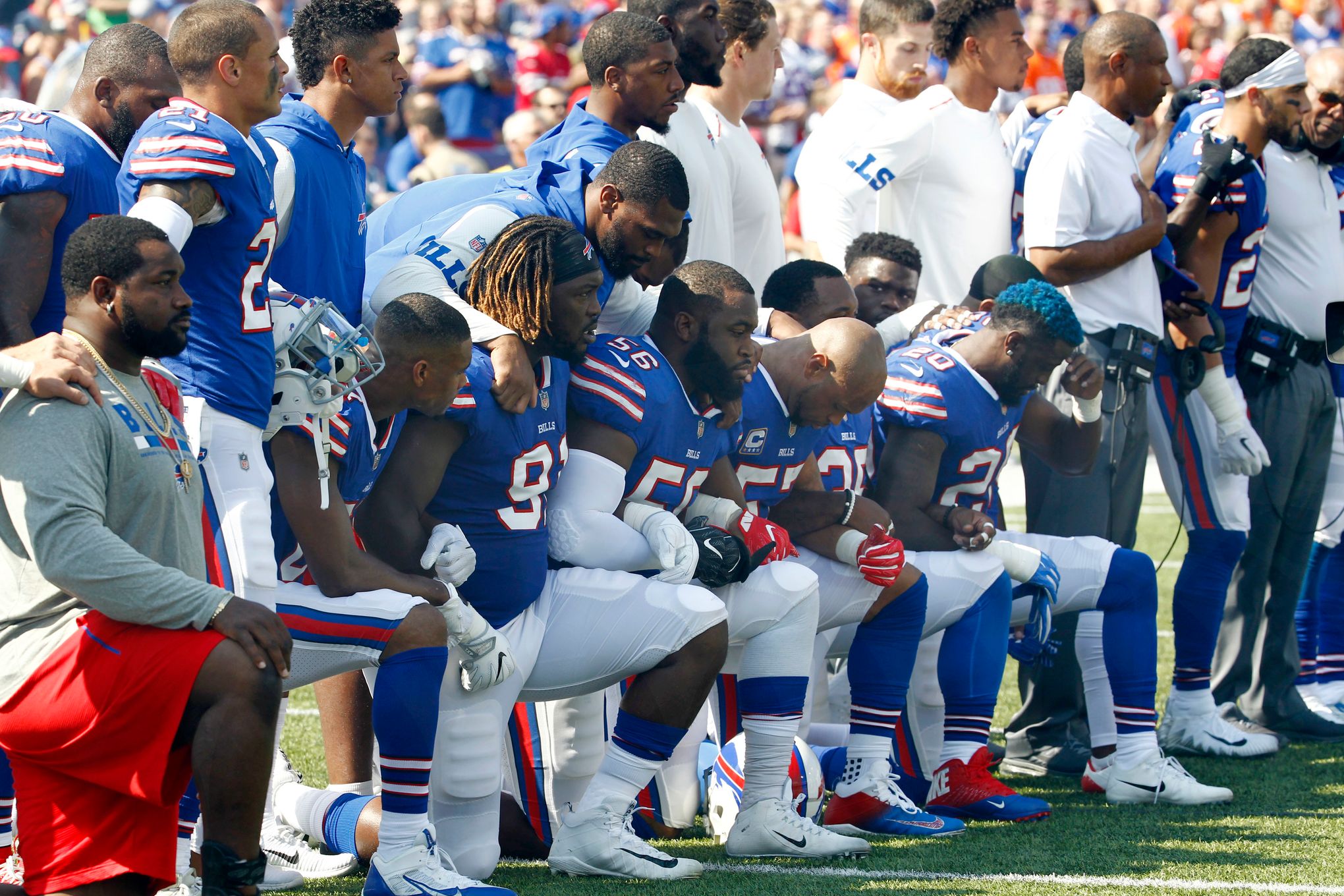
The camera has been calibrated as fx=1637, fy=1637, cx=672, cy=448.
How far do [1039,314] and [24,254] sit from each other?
2.89 m

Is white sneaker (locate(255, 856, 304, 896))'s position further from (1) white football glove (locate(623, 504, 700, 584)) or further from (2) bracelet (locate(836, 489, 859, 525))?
(2) bracelet (locate(836, 489, 859, 525))

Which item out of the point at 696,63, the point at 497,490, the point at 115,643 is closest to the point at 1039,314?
the point at 696,63

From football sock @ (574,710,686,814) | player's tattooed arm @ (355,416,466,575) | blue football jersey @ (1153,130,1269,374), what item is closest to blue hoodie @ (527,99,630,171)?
player's tattooed arm @ (355,416,466,575)

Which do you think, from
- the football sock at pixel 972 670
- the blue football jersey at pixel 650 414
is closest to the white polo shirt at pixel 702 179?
the blue football jersey at pixel 650 414

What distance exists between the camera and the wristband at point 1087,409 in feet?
17.5

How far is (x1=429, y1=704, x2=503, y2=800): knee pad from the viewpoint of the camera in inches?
151

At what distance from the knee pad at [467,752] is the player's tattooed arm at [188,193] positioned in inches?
50.0

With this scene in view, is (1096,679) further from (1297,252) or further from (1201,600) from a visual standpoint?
(1297,252)

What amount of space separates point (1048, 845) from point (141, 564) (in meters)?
2.50

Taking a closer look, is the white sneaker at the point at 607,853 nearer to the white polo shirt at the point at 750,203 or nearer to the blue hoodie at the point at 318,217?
the blue hoodie at the point at 318,217

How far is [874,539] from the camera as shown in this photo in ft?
14.9

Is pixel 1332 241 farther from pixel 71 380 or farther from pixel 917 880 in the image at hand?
pixel 71 380

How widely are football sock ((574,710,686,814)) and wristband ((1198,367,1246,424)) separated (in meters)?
2.76

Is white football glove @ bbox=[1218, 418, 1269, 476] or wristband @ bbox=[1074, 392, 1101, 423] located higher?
wristband @ bbox=[1074, 392, 1101, 423]
